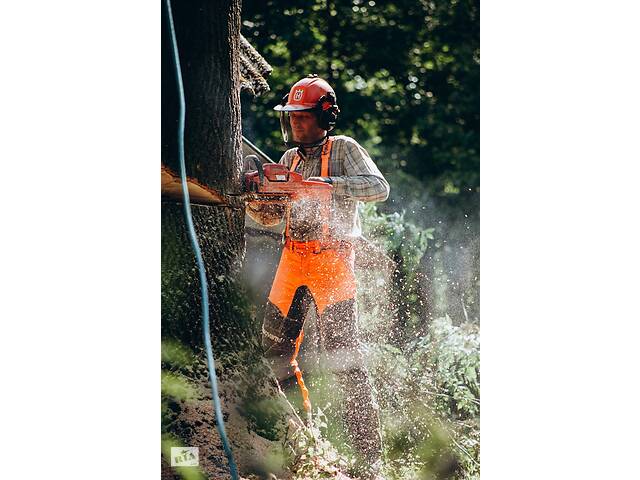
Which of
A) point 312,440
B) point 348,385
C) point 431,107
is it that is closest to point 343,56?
point 431,107

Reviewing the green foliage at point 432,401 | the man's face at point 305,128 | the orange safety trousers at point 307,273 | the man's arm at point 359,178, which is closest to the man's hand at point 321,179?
the man's arm at point 359,178

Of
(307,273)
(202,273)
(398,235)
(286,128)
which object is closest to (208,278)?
(202,273)

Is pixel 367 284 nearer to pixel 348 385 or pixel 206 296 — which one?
pixel 348 385

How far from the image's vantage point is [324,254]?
12.8 feet

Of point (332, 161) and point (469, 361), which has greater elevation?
point (332, 161)

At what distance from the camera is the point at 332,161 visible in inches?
155

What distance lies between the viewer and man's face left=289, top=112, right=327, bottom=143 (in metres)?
3.93

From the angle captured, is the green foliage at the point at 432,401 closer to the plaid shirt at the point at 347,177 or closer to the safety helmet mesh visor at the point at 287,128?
the plaid shirt at the point at 347,177

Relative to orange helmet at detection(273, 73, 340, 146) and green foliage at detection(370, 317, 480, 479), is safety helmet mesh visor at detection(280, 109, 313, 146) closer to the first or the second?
orange helmet at detection(273, 73, 340, 146)

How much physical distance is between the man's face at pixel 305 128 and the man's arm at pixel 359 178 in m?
0.13

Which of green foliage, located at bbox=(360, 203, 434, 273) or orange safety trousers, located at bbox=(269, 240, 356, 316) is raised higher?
green foliage, located at bbox=(360, 203, 434, 273)

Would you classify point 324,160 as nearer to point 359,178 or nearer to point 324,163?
point 324,163

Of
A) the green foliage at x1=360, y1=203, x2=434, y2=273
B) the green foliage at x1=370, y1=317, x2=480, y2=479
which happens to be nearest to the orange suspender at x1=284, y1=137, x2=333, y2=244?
the green foliage at x1=360, y1=203, x2=434, y2=273

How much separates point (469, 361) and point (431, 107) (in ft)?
4.17
